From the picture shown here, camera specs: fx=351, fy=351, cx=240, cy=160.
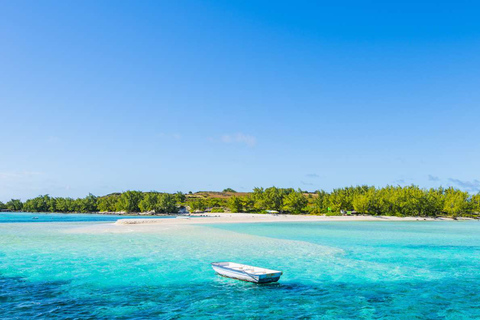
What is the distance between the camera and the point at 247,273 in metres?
23.2

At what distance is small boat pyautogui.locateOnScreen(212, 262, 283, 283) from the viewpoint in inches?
911

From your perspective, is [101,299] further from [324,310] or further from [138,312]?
[324,310]

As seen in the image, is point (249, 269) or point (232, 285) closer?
point (232, 285)

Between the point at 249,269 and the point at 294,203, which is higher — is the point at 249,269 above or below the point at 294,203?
below

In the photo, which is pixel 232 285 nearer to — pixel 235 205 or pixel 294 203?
pixel 294 203

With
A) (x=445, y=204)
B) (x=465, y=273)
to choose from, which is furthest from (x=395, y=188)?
(x=465, y=273)

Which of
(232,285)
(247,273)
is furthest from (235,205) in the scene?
(247,273)

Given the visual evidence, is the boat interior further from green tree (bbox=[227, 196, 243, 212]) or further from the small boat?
green tree (bbox=[227, 196, 243, 212])

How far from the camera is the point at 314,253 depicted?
3825cm

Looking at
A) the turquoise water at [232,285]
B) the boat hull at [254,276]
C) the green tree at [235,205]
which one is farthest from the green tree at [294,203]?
the boat hull at [254,276]

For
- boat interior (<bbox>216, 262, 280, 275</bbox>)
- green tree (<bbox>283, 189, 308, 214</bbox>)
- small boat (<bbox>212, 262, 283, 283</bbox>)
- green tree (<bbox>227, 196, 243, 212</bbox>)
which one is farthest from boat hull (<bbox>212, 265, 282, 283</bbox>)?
green tree (<bbox>227, 196, 243, 212</bbox>)

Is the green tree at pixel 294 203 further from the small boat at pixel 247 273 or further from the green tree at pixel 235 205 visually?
the small boat at pixel 247 273

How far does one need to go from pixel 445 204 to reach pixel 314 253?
426 feet

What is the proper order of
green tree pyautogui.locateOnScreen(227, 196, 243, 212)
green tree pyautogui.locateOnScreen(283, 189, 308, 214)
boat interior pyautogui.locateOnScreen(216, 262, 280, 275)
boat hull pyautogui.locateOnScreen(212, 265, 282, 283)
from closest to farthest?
boat hull pyautogui.locateOnScreen(212, 265, 282, 283), boat interior pyautogui.locateOnScreen(216, 262, 280, 275), green tree pyautogui.locateOnScreen(283, 189, 308, 214), green tree pyautogui.locateOnScreen(227, 196, 243, 212)
